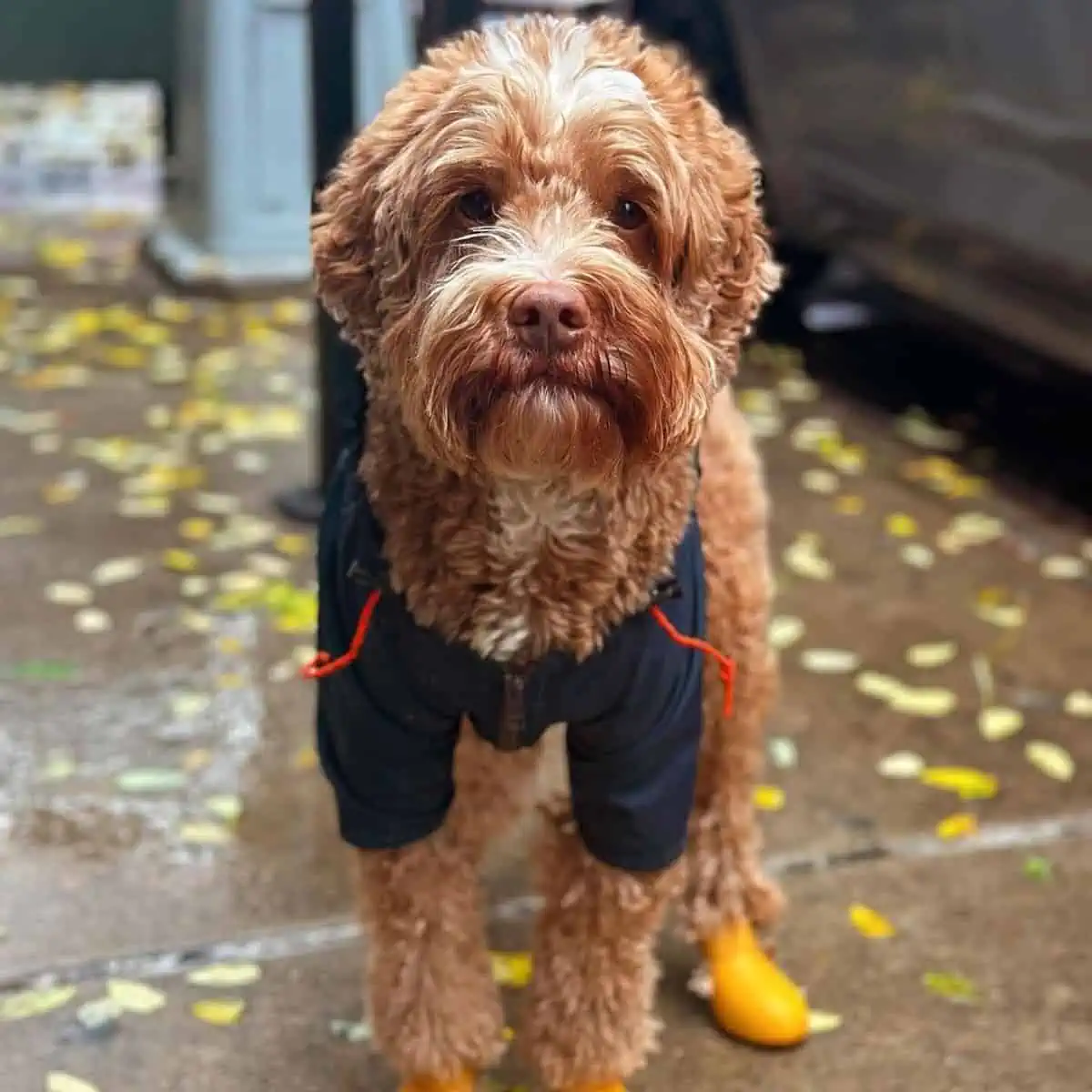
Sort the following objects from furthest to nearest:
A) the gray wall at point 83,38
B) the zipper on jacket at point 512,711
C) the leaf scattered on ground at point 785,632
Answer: the gray wall at point 83,38 < the leaf scattered on ground at point 785,632 < the zipper on jacket at point 512,711

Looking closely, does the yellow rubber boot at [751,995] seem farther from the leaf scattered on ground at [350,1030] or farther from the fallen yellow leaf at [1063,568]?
the fallen yellow leaf at [1063,568]

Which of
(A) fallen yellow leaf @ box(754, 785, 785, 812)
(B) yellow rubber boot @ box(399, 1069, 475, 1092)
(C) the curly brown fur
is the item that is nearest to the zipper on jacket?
(C) the curly brown fur

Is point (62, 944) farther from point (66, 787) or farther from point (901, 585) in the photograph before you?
point (901, 585)

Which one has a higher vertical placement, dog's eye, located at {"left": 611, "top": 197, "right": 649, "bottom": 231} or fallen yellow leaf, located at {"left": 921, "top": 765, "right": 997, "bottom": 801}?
dog's eye, located at {"left": 611, "top": 197, "right": 649, "bottom": 231}

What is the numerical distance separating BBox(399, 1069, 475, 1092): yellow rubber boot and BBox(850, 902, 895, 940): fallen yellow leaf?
0.78m

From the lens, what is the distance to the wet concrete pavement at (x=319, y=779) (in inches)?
88.7

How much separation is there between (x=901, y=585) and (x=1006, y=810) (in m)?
1.06

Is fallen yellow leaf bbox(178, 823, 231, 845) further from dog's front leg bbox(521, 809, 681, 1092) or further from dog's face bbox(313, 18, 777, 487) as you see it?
dog's face bbox(313, 18, 777, 487)

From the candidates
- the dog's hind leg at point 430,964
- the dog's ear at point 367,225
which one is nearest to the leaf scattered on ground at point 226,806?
the dog's hind leg at point 430,964

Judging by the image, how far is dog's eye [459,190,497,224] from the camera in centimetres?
169

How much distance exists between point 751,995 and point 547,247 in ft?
4.09

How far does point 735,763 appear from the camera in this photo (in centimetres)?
231

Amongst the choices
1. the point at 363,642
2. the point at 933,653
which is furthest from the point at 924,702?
the point at 363,642

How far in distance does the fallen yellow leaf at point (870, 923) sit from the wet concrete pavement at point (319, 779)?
0.01 m
